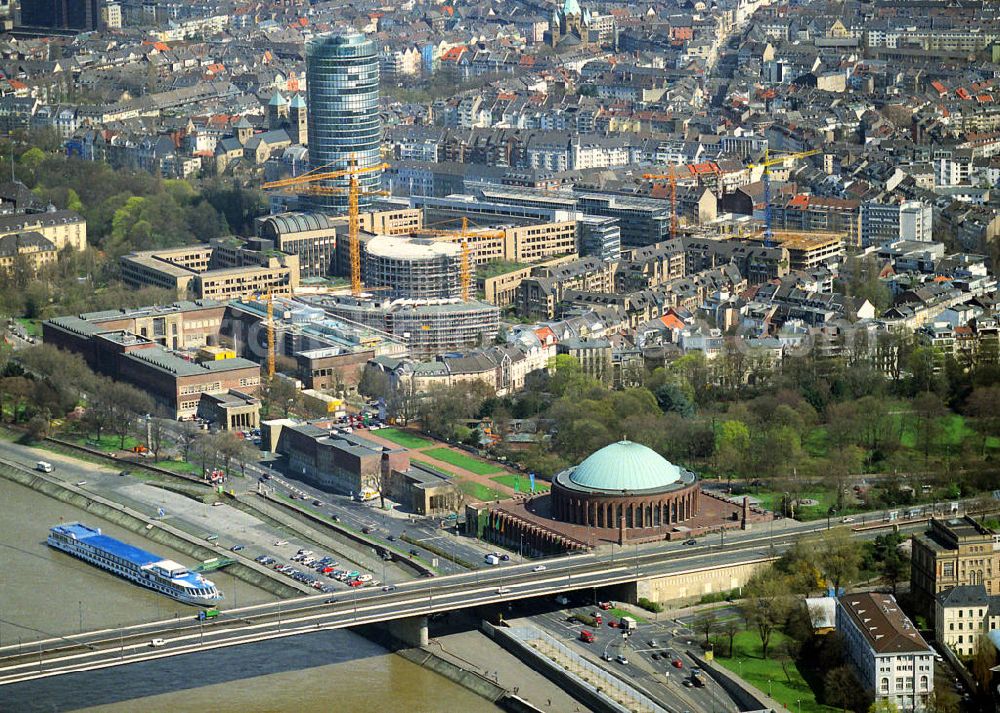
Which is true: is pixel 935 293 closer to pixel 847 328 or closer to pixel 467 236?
pixel 847 328

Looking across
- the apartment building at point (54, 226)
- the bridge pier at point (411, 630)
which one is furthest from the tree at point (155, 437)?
the apartment building at point (54, 226)

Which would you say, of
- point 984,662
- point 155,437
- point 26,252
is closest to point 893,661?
point 984,662

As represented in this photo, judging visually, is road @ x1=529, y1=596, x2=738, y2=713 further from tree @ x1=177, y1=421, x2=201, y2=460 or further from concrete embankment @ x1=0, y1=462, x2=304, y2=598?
tree @ x1=177, y1=421, x2=201, y2=460

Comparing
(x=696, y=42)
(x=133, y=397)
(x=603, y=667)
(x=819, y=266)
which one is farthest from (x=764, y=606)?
(x=696, y=42)

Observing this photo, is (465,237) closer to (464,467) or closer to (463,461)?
(463,461)

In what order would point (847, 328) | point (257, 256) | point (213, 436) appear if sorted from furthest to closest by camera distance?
point (257, 256) < point (847, 328) < point (213, 436)

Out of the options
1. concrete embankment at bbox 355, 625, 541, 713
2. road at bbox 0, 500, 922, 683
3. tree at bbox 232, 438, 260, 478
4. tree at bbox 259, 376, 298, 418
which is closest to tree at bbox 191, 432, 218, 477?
tree at bbox 232, 438, 260, 478

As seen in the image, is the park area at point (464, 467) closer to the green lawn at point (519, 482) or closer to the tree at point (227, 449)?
the green lawn at point (519, 482)
